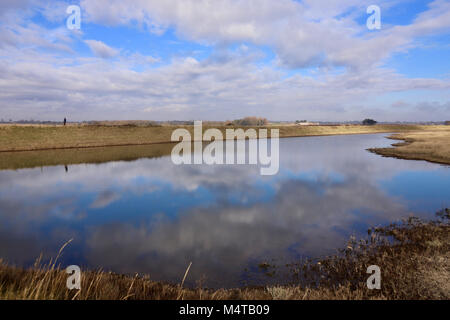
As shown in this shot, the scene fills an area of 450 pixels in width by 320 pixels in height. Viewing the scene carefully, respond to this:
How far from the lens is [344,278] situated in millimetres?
8469

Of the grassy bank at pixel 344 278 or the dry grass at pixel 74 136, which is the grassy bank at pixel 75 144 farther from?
the grassy bank at pixel 344 278

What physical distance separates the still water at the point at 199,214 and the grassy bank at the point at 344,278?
110cm

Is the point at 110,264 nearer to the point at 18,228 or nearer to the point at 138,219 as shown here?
the point at 138,219

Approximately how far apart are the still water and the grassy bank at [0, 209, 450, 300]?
3.62 feet

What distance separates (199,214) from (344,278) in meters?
9.22

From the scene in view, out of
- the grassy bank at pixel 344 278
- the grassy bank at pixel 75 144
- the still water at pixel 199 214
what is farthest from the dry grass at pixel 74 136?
the grassy bank at pixel 344 278

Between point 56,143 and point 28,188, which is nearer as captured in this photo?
point 28,188

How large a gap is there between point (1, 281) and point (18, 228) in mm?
10429

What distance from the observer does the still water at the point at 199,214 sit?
33.3ft

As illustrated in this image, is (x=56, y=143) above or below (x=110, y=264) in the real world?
above
